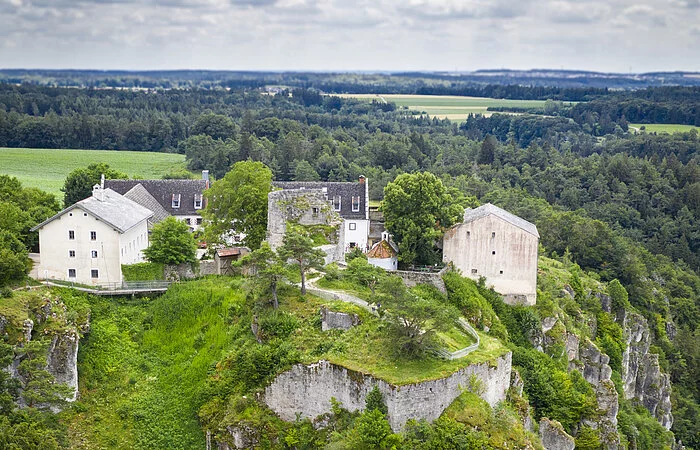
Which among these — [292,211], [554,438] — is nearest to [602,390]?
[554,438]

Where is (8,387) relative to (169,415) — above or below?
above

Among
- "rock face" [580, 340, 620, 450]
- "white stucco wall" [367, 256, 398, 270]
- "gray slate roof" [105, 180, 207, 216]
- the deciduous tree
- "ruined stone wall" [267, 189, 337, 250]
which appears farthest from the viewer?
"gray slate roof" [105, 180, 207, 216]

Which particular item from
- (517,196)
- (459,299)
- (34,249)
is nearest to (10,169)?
(34,249)

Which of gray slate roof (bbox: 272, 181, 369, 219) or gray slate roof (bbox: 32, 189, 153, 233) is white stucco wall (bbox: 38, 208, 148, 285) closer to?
gray slate roof (bbox: 32, 189, 153, 233)

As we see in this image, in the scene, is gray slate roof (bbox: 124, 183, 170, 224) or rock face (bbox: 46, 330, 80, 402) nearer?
rock face (bbox: 46, 330, 80, 402)

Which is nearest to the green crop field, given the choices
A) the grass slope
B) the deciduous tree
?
the grass slope

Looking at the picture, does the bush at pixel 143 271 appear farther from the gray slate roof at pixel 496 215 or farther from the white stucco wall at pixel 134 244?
the gray slate roof at pixel 496 215

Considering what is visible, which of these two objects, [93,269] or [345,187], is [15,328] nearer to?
[93,269]
